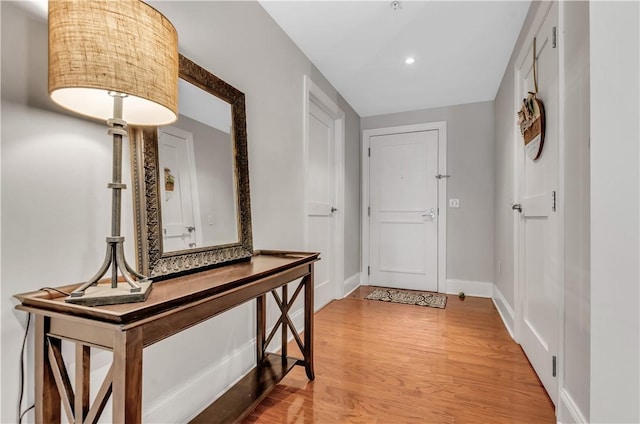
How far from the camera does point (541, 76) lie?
184 centimetres

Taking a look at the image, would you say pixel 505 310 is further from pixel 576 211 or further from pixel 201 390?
pixel 201 390

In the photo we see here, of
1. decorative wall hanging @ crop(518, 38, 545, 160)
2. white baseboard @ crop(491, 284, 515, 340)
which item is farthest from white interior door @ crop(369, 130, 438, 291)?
decorative wall hanging @ crop(518, 38, 545, 160)

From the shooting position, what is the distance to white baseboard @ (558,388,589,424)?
1.21m

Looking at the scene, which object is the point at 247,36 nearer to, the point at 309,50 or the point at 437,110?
the point at 309,50

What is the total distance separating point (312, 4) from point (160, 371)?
7.12ft

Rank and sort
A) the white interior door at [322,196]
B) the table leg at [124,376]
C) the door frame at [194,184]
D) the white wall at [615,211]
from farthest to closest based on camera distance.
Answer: the white interior door at [322,196] < the door frame at [194,184] < the white wall at [615,211] < the table leg at [124,376]

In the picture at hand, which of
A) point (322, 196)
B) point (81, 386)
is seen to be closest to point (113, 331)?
point (81, 386)

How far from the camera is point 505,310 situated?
9.09ft

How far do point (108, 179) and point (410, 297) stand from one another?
3.20 metres

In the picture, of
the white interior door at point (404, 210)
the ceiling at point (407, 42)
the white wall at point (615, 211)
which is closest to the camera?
the white wall at point (615, 211)

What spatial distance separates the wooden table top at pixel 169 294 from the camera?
75 centimetres

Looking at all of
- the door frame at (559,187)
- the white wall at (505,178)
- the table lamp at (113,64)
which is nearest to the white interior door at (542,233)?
the door frame at (559,187)

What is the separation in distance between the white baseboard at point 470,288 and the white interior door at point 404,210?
170 mm

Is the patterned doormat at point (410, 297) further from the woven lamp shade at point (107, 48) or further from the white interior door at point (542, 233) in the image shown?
the woven lamp shade at point (107, 48)
